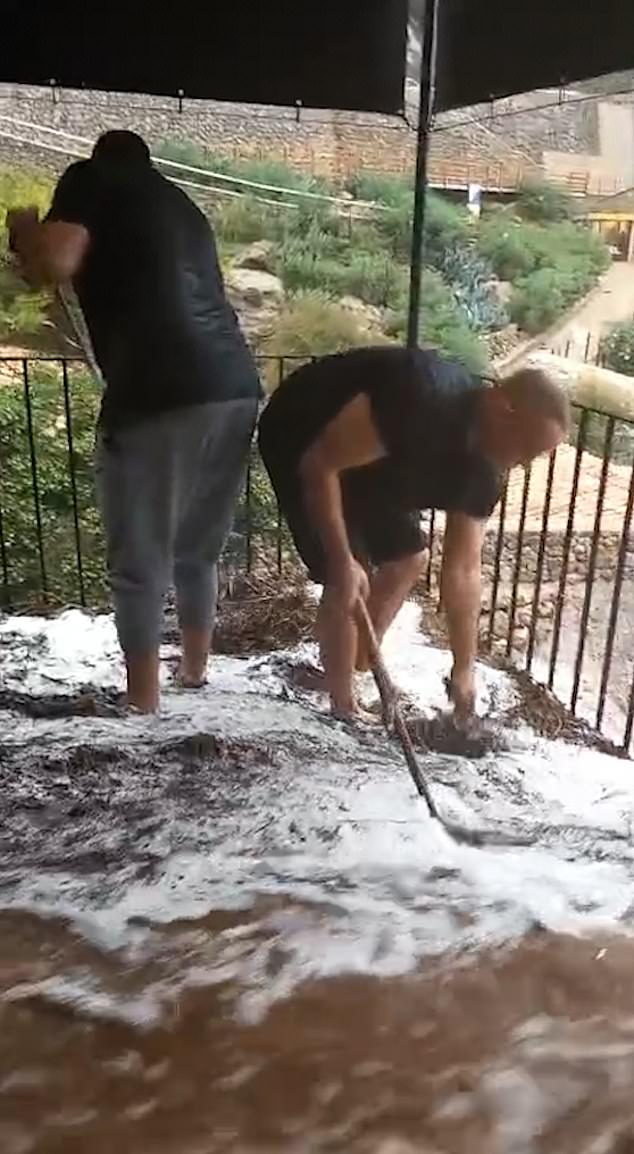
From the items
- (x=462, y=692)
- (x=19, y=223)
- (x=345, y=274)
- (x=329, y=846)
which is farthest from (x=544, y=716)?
(x=19, y=223)

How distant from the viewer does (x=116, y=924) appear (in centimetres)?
95

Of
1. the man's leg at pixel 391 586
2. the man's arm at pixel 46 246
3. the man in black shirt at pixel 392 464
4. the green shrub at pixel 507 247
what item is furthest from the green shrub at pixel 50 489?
the green shrub at pixel 507 247

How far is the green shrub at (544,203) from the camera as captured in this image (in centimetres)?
97

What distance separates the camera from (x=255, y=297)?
3.71 ft

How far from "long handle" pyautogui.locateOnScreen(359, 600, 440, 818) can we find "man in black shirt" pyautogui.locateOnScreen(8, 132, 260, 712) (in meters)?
0.19

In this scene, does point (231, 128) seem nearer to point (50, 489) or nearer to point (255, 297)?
point (255, 297)

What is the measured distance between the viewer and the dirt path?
0.95 metres

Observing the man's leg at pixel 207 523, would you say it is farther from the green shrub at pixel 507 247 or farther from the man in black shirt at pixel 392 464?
the green shrub at pixel 507 247

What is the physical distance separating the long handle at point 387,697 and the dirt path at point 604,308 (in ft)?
1.21

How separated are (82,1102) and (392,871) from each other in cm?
37

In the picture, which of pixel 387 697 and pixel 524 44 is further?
pixel 387 697

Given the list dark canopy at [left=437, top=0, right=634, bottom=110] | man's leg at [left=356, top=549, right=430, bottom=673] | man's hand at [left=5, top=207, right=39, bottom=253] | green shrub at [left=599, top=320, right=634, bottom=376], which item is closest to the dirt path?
green shrub at [left=599, top=320, right=634, bottom=376]

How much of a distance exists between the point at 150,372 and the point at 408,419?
26 cm

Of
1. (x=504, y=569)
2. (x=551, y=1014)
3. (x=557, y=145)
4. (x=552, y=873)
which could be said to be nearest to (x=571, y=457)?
(x=504, y=569)
